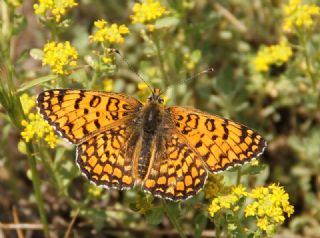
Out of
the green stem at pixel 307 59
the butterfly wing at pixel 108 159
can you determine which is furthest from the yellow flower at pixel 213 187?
the green stem at pixel 307 59

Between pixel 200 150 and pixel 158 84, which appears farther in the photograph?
pixel 158 84

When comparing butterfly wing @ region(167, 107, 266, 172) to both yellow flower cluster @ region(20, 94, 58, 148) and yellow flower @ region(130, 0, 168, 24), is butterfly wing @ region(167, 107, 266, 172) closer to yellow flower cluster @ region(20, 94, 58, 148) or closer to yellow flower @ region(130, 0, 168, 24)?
yellow flower cluster @ region(20, 94, 58, 148)

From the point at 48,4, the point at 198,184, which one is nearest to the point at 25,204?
the point at 48,4

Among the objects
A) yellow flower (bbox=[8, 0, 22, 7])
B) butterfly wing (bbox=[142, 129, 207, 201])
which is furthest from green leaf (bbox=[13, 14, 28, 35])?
butterfly wing (bbox=[142, 129, 207, 201])

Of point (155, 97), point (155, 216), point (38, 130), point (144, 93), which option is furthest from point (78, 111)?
point (155, 216)

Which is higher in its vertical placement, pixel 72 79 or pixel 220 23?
pixel 220 23

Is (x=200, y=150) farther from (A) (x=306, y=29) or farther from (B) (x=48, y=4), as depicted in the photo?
(A) (x=306, y=29)
